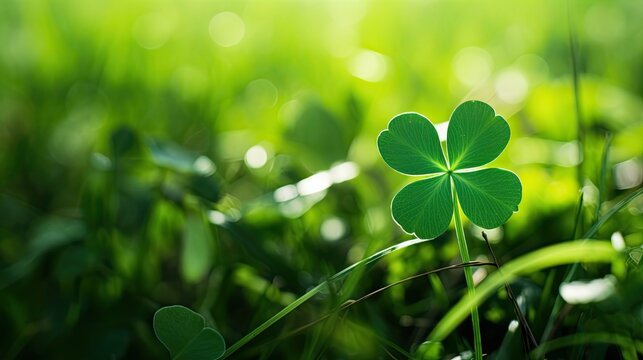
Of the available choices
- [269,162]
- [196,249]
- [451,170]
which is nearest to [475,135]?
[451,170]

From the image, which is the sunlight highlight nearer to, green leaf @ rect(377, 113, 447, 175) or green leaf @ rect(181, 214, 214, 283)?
green leaf @ rect(181, 214, 214, 283)

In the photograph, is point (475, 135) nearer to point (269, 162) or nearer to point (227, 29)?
point (269, 162)

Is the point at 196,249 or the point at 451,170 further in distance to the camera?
the point at 196,249

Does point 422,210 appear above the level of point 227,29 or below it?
above

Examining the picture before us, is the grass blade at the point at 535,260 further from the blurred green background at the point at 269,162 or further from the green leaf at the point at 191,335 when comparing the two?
the green leaf at the point at 191,335

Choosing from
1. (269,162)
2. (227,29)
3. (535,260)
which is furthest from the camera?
(227,29)

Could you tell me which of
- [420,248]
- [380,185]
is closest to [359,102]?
[380,185]

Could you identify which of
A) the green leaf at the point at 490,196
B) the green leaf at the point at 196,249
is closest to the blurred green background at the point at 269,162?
the green leaf at the point at 196,249
